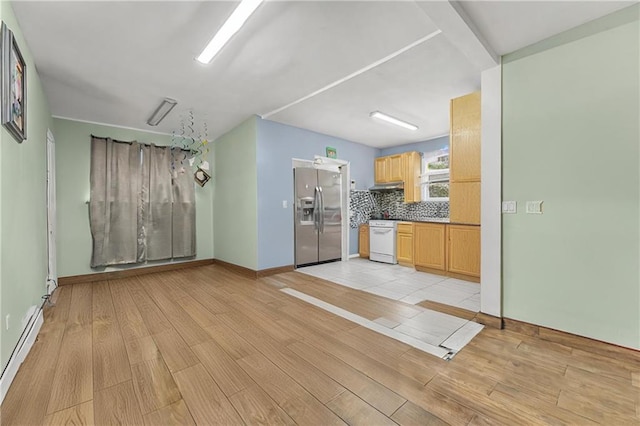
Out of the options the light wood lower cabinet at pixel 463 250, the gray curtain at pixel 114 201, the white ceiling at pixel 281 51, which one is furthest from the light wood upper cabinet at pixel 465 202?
the gray curtain at pixel 114 201

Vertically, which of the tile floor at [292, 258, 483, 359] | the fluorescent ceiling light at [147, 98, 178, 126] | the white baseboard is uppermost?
the fluorescent ceiling light at [147, 98, 178, 126]

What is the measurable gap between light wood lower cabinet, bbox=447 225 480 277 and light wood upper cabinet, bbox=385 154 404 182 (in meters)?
1.96

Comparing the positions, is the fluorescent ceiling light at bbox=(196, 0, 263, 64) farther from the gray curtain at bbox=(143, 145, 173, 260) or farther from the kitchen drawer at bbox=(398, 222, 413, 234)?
the kitchen drawer at bbox=(398, 222, 413, 234)

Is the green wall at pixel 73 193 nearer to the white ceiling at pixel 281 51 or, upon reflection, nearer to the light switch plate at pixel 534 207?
the white ceiling at pixel 281 51

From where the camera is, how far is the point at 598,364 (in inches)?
73.5

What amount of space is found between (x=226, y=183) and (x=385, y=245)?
3.42m

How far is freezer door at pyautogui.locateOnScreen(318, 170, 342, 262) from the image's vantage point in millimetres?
5344

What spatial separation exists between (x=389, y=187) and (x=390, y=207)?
2.00ft

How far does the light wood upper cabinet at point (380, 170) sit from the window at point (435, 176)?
847 millimetres

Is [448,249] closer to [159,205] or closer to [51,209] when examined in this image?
[159,205]

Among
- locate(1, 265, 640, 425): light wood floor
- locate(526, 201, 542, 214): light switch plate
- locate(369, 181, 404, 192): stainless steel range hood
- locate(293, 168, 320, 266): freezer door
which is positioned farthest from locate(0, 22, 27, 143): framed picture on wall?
locate(369, 181, 404, 192): stainless steel range hood

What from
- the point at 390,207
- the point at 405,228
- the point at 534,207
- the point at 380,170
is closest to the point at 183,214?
the point at 405,228

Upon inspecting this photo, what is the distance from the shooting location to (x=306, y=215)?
5094 mm

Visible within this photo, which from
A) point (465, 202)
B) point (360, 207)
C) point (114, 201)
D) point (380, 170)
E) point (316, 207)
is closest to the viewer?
point (465, 202)
